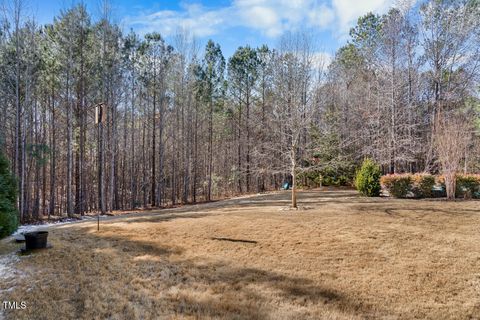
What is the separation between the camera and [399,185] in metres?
10.2

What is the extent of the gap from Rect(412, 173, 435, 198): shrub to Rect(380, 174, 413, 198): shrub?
0.63ft

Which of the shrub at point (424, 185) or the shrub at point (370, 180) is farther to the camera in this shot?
the shrub at point (370, 180)

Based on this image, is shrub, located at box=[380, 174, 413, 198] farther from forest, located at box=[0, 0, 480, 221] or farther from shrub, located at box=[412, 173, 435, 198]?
forest, located at box=[0, 0, 480, 221]

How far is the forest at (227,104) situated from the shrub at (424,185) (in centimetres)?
85

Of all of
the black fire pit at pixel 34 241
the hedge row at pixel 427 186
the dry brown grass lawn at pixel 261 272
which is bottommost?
the dry brown grass lawn at pixel 261 272

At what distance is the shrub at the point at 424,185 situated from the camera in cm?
1003

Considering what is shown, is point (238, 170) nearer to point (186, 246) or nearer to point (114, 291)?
point (186, 246)

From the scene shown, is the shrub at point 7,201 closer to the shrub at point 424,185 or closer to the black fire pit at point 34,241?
the black fire pit at point 34,241

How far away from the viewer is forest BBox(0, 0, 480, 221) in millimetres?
10578

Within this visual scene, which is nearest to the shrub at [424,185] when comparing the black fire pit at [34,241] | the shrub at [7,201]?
the black fire pit at [34,241]

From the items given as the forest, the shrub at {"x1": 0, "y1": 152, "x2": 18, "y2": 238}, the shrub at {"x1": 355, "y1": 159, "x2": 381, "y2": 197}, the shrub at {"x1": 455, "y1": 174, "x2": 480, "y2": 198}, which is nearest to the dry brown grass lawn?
the shrub at {"x1": 0, "y1": 152, "x2": 18, "y2": 238}

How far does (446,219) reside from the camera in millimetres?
6730

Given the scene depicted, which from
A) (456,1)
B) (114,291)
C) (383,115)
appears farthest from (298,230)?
(456,1)

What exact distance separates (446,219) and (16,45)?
14.3m
